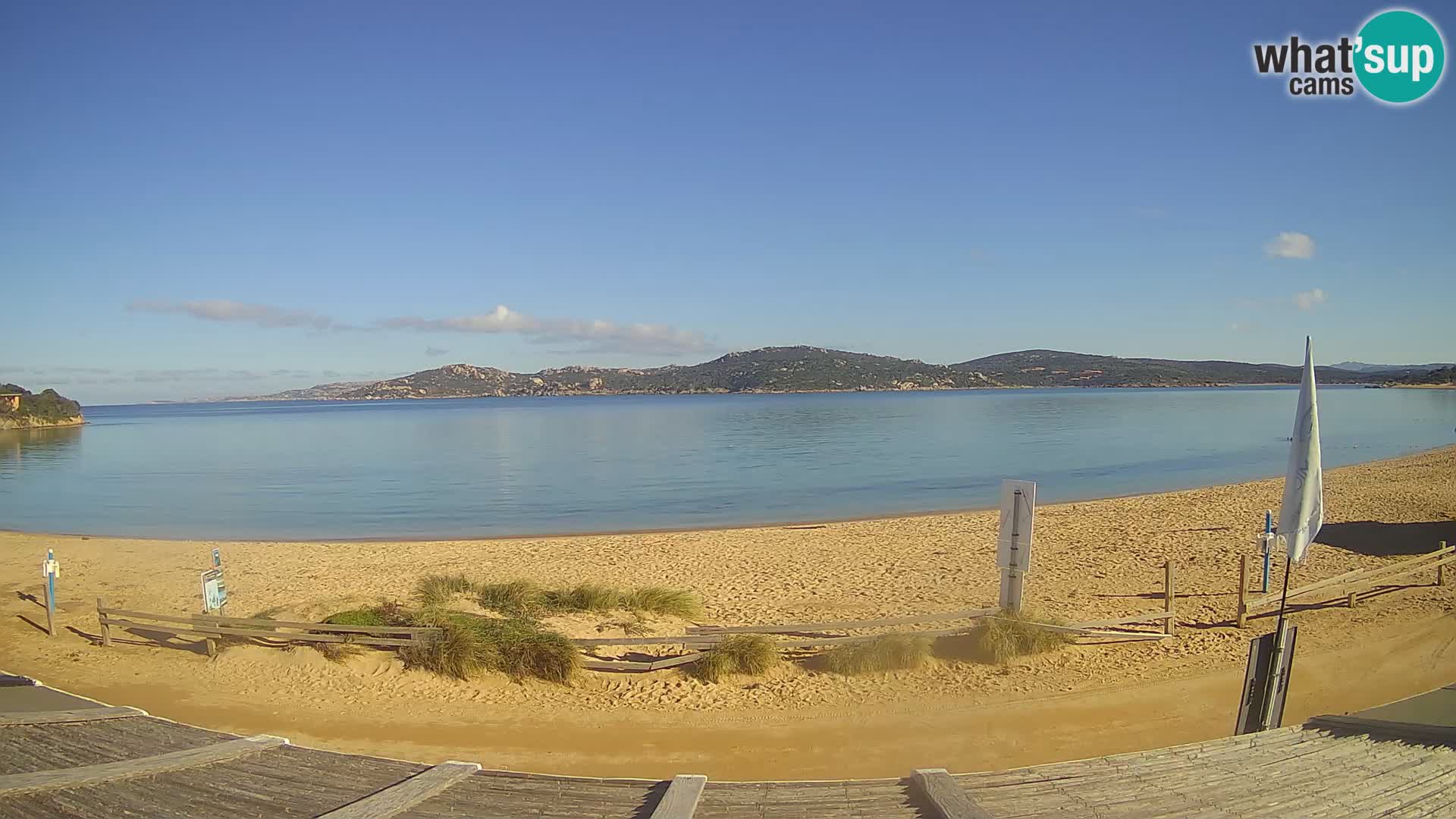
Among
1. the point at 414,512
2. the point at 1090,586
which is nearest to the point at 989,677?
the point at 1090,586

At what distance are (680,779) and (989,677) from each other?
551 centimetres

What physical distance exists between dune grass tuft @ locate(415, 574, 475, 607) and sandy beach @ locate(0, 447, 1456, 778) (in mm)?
916

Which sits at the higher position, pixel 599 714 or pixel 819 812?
pixel 819 812

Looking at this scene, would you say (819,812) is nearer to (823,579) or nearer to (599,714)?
(599,714)

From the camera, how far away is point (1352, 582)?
11055mm

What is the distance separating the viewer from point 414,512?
27.3 m

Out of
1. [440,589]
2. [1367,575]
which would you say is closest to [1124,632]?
[1367,575]

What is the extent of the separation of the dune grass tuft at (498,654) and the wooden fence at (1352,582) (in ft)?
26.9

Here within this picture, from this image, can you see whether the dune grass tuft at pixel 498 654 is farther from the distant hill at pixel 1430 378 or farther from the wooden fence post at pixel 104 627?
the distant hill at pixel 1430 378

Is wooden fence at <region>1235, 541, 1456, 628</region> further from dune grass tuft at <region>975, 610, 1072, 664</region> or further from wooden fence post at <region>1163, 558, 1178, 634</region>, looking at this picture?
dune grass tuft at <region>975, 610, 1072, 664</region>

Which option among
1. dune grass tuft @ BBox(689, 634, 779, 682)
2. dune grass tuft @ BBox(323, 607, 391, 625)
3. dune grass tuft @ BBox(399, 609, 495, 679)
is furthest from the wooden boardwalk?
dune grass tuft @ BBox(323, 607, 391, 625)

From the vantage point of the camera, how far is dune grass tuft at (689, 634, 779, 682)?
8.97 m

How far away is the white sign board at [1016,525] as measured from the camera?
9523 mm

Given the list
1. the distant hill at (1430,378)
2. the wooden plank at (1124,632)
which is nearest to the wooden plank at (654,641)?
the wooden plank at (1124,632)
